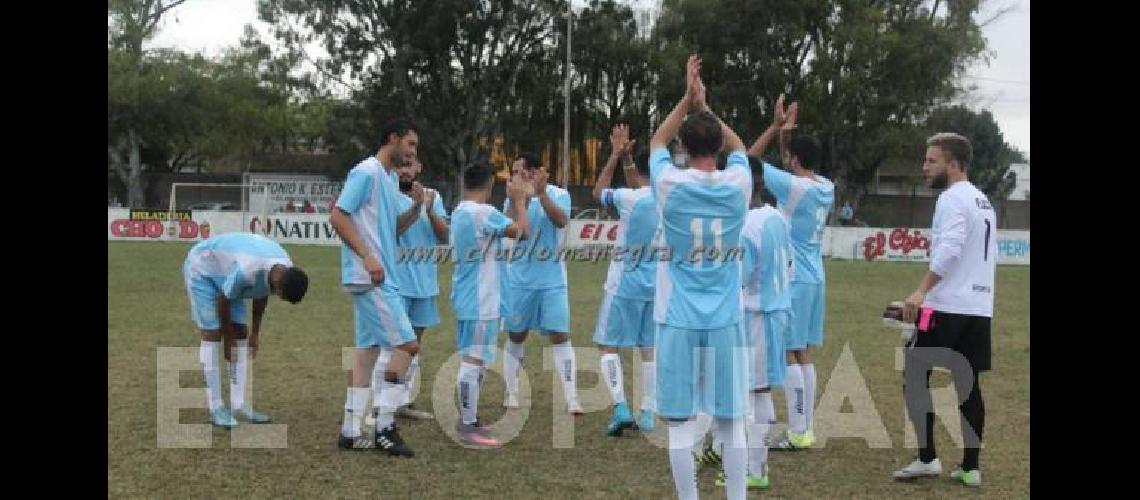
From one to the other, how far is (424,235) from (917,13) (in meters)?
45.6

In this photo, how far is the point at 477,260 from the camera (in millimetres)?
8047

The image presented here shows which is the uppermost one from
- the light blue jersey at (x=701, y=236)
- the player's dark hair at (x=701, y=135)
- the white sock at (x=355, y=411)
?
the player's dark hair at (x=701, y=135)

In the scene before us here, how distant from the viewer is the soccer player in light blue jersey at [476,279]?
7.99 meters

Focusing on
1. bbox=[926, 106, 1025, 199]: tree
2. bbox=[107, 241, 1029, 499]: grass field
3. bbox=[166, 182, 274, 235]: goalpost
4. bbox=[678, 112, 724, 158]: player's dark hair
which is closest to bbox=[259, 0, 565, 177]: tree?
bbox=[166, 182, 274, 235]: goalpost

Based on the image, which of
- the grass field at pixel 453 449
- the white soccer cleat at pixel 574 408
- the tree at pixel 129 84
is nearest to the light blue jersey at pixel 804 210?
the grass field at pixel 453 449

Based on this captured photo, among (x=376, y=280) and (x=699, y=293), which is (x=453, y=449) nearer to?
(x=376, y=280)

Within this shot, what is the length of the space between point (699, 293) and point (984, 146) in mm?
68939

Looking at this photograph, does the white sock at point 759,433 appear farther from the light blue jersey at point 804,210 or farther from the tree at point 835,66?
the tree at point 835,66

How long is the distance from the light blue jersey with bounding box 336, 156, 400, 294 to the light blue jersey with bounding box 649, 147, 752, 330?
8.18ft

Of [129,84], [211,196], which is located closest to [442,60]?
[211,196]

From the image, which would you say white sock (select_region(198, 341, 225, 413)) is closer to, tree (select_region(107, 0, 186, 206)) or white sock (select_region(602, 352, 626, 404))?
white sock (select_region(602, 352, 626, 404))

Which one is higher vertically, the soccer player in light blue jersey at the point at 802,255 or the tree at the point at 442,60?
the tree at the point at 442,60

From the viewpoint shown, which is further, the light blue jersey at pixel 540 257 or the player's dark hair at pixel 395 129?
the light blue jersey at pixel 540 257

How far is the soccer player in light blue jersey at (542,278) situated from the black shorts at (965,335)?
3.12 meters
